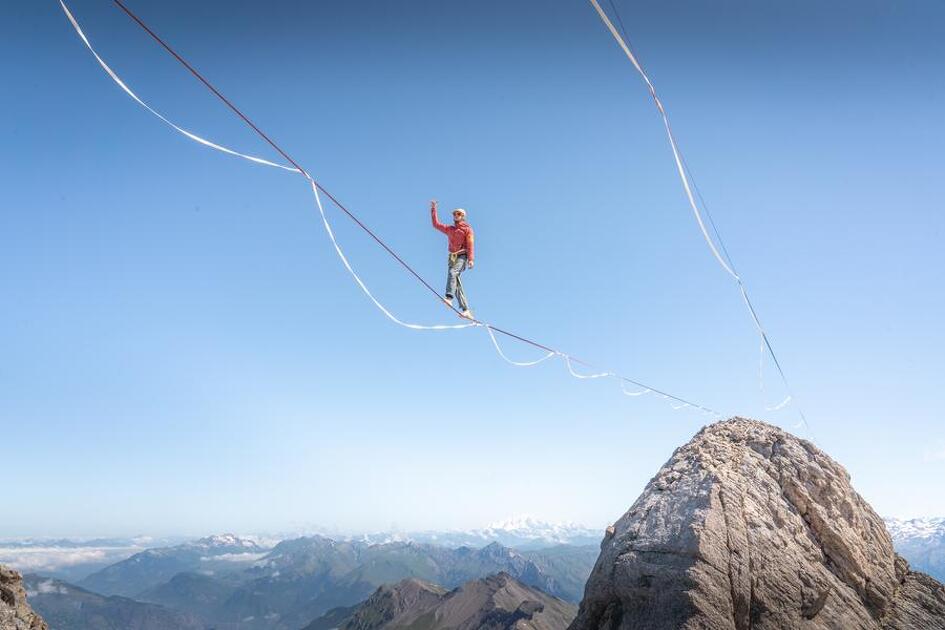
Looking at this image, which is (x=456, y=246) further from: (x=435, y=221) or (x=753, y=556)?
(x=753, y=556)

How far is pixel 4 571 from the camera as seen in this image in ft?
40.1

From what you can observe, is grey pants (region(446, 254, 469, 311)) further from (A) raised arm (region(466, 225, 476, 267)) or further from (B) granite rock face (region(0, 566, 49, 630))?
(B) granite rock face (region(0, 566, 49, 630))

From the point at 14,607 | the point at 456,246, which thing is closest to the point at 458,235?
the point at 456,246

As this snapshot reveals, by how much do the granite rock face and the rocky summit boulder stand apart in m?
17.0

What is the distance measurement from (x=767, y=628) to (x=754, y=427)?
1295cm

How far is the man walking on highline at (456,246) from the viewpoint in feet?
67.9

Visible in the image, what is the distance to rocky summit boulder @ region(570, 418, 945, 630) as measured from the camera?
18156 millimetres

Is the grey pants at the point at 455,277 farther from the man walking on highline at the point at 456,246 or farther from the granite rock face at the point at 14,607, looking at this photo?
the granite rock face at the point at 14,607

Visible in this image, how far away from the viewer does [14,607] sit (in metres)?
11.7

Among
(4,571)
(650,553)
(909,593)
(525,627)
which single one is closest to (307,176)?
(4,571)

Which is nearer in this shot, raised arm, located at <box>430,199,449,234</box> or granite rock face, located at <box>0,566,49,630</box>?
granite rock face, located at <box>0,566,49,630</box>

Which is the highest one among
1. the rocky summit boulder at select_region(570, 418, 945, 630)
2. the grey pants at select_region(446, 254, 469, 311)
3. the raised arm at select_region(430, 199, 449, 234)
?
the raised arm at select_region(430, 199, 449, 234)

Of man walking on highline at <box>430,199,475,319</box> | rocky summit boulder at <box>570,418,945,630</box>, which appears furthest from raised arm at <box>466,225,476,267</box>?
rocky summit boulder at <box>570,418,945,630</box>

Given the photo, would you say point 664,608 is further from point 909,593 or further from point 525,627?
point 525,627
